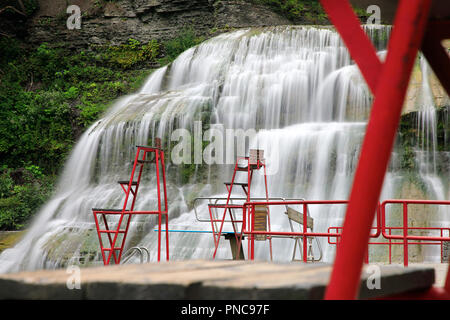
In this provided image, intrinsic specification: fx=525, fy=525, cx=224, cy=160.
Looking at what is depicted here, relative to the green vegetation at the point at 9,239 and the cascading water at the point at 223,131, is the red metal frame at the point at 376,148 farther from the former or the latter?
the green vegetation at the point at 9,239

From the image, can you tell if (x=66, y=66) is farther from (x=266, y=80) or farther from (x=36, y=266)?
(x=36, y=266)

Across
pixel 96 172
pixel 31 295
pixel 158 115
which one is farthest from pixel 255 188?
pixel 31 295

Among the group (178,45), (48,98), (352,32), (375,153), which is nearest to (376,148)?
(375,153)

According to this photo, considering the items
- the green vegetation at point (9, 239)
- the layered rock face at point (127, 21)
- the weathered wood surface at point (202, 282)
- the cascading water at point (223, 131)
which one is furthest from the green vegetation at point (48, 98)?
the weathered wood surface at point (202, 282)

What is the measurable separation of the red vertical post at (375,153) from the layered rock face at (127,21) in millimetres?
27730

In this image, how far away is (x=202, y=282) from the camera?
1562 millimetres

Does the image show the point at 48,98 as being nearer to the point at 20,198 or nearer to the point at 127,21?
the point at 20,198

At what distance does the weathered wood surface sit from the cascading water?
10.8m

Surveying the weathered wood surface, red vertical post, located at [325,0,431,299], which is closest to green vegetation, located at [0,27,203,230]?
the weathered wood surface

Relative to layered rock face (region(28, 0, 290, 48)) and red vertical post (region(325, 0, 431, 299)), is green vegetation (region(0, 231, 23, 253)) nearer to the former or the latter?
layered rock face (region(28, 0, 290, 48))

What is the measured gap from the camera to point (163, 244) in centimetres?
1387

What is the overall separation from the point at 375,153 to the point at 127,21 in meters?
29.8

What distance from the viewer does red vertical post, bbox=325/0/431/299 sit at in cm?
132
